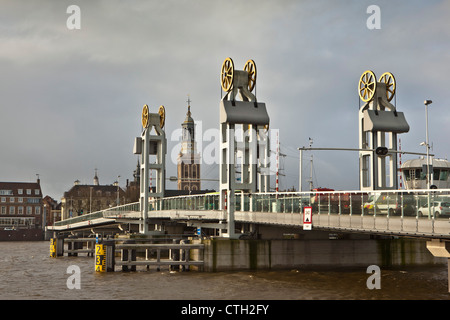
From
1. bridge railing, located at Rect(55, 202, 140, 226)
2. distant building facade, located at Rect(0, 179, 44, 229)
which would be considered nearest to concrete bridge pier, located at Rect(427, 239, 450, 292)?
bridge railing, located at Rect(55, 202, 140, 226)

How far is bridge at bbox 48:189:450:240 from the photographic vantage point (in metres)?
29.0

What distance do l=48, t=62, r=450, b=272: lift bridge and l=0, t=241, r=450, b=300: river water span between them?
3864mm

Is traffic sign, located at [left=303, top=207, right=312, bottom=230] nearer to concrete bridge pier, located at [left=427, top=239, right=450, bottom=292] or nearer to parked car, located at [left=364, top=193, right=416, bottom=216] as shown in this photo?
parked car, located at [left=364, top=193, right=416, bottom=216]

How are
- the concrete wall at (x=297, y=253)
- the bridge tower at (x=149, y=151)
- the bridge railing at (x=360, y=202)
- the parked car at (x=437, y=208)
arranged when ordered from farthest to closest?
1. the bridge tower at (x=149, y=151)
2. the concrete wall at (x=297, y=253)
3. the bridge railing at (x=360, y=202)
4. the parked car at (x=437, y=208)

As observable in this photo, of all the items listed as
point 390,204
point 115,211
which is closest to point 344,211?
point 390,204

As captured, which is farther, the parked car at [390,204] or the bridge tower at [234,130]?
the bridge tower at [234,130]

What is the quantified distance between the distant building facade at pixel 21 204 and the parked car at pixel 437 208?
157048 millimetres

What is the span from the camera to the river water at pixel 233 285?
3559 centimetres

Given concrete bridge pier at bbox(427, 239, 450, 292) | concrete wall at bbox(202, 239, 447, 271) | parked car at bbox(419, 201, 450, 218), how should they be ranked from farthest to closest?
concrete wall at bbox(202, 239, 447, 271), concrete bridge pier at bbox(427, 239, 450, 292), parked car at bbox(419, 201, 450, 218)

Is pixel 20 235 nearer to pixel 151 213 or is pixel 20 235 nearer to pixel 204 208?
pixel 151 213

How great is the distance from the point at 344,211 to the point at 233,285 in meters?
9.28

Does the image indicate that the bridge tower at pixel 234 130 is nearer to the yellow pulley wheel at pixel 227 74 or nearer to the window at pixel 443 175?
the yellow pulley wheel at pixel 227 74

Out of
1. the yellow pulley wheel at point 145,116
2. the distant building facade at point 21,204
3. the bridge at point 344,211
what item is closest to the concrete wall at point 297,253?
the bridge at point 344,211

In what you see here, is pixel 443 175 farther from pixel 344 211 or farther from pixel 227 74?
pixel 344 211
